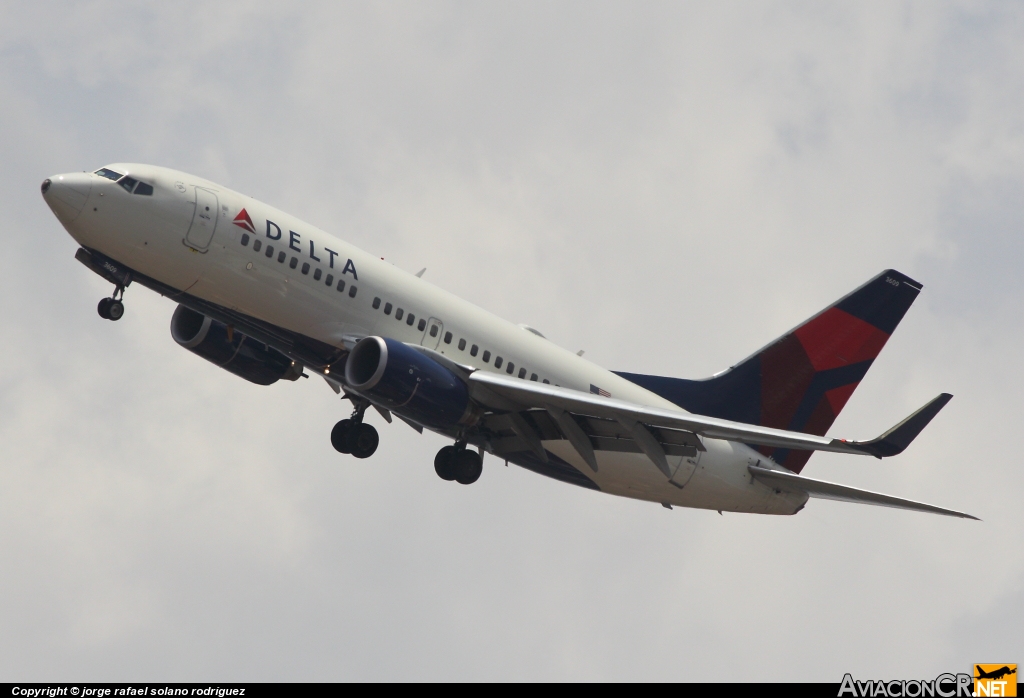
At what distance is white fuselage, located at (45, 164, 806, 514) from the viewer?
32188 mm

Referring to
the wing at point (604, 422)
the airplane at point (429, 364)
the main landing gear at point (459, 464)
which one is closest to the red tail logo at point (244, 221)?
the airplane at point (429, 364)

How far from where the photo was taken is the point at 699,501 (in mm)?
38188

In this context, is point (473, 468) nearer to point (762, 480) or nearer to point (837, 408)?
point (762, 480)

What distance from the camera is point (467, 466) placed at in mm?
36875

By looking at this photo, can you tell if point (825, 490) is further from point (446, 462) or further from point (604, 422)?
point (446, 462)

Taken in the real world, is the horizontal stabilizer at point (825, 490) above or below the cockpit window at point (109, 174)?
above

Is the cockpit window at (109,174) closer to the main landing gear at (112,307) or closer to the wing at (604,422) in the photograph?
the main landing gear at (112,307)

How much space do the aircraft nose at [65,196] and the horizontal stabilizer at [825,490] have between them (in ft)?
67.6

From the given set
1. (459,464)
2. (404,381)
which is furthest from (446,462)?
(404,381)

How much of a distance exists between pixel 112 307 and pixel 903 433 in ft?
66.3

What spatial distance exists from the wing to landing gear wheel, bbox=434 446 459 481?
7.22ft

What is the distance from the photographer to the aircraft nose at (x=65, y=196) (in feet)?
104

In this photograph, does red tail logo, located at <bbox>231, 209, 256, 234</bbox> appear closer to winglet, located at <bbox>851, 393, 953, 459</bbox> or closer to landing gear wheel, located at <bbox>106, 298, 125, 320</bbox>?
landing gear wheel, located at <bbox>106, 298, 125, 320</bbox>

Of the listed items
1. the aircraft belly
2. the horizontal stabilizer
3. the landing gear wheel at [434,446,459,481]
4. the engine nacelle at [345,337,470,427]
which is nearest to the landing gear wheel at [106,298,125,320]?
the engine nacelle at [345,337,470,427]
